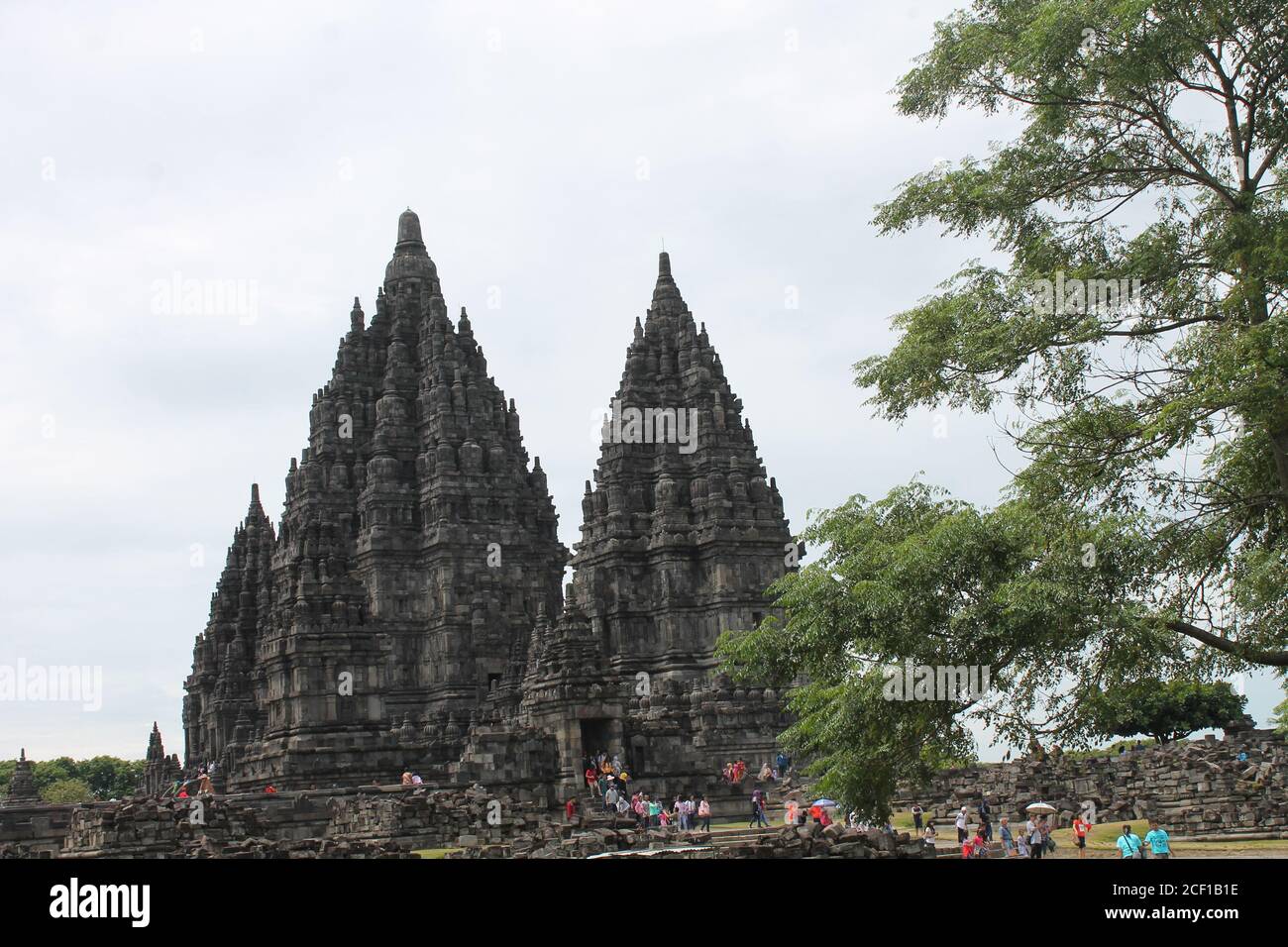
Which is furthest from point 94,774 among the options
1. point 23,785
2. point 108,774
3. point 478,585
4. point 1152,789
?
point 1152,789

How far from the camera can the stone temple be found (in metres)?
43.6

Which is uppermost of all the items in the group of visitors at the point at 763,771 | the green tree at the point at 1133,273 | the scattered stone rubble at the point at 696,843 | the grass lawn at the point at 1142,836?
the green tree at the point at 1133,273

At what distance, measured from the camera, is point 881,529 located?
812 inches

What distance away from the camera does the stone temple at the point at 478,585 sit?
143 feet

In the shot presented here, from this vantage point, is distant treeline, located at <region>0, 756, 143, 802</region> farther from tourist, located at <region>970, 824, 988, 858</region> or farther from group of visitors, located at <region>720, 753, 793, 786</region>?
tourist, located at <region>970, 824, 988, 858</region>

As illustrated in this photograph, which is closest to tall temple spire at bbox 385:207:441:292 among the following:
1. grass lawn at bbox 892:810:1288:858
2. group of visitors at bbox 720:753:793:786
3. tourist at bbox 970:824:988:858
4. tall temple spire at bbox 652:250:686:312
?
tall temple spire at bbox 652:250:686:312

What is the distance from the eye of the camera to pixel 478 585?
57.5 meters

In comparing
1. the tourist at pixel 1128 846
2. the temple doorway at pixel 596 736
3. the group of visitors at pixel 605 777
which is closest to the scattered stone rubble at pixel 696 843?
the tourist at pixel 1128 846

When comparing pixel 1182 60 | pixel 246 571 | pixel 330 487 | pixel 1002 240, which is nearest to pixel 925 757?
pixel 1002 240

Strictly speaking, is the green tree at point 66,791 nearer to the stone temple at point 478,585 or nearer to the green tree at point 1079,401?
the stone temple at point 478,585

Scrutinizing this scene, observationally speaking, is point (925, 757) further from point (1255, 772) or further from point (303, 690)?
point (303, 690)

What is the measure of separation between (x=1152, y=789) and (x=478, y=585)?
2854 centimetres

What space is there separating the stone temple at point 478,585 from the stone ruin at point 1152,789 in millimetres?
7282

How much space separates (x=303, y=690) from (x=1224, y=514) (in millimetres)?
35165
